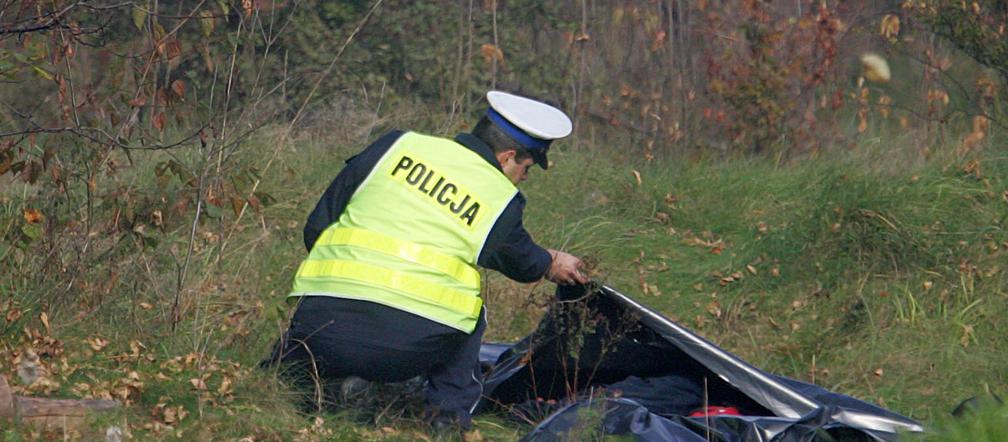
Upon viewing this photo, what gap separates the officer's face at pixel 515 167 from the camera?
4.91 meters

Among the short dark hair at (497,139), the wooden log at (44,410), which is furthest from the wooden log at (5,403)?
the short dark hair at (497,139)

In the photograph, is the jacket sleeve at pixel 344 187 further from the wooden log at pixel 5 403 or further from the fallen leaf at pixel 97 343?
the wooden log at pixel 5 403

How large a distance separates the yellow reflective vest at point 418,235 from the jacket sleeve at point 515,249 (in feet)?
0.14

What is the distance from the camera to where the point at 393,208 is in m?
4.61

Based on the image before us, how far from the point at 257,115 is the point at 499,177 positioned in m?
4.18

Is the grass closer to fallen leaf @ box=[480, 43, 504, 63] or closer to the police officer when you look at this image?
the police officer

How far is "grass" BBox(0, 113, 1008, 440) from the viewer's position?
484 centimetres

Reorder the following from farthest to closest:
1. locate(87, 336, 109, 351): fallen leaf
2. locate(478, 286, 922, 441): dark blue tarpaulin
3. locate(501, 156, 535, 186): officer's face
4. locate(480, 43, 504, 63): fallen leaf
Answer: locate(480, 43, 504, 63): fallen leaf, locate(87, 336, 109, 351): fallen leaf, locate(501, 156, 535, 186): officer's face, locate(478, 286, 922, 441): dark blue tarpaulin

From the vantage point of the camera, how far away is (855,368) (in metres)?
6.00

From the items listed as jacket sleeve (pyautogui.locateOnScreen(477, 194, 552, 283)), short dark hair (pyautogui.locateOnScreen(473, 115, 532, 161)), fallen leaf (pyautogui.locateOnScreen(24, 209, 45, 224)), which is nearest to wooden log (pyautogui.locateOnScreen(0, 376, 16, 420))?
fallen leaf (pyautogui.locateOnScreen(24, 209, 45, 224))

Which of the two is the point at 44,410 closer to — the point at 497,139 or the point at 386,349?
the point at 386,349

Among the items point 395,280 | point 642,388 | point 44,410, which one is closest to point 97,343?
point 44,410

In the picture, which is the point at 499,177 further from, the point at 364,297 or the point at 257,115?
the point at 257,115

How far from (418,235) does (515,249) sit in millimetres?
354
